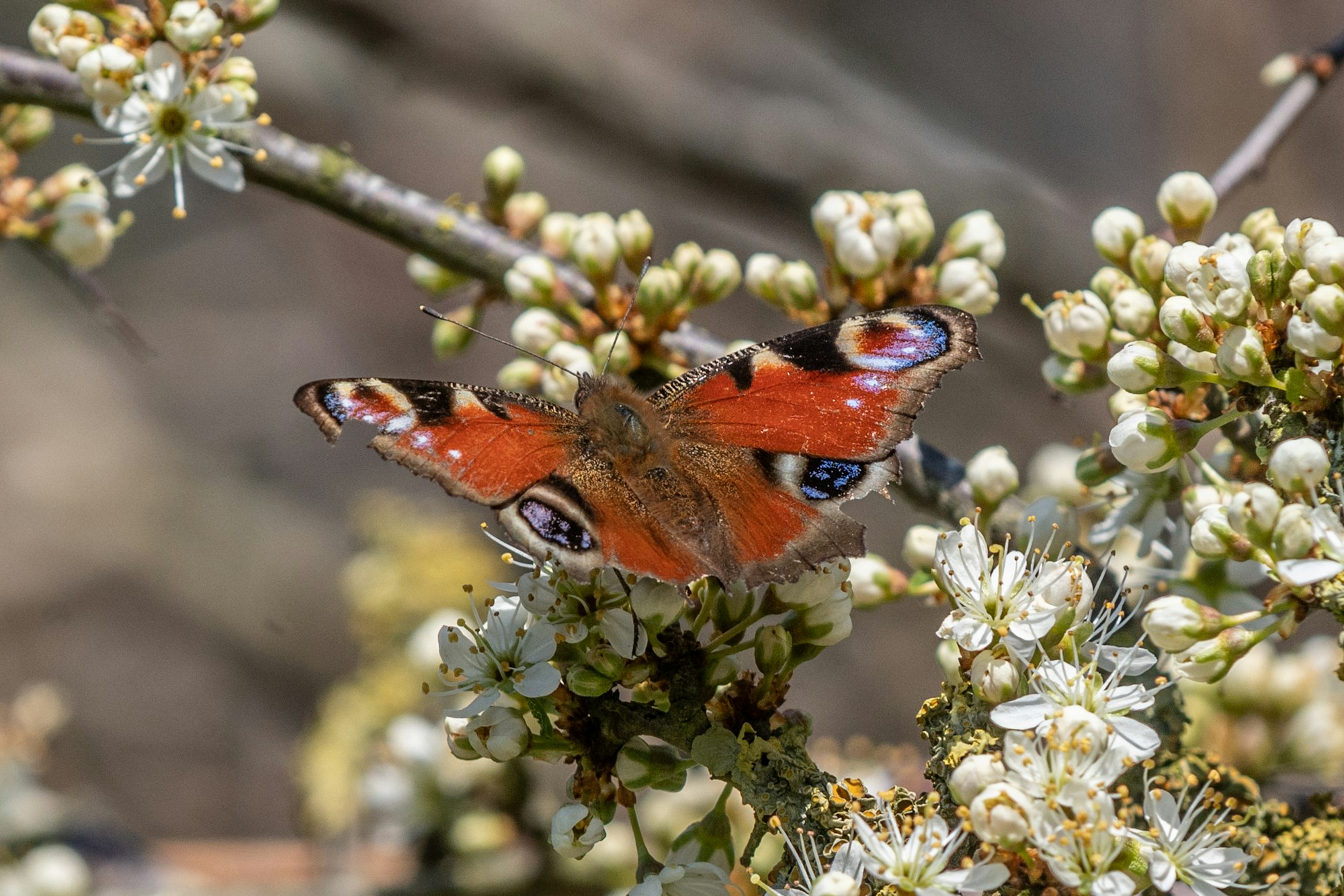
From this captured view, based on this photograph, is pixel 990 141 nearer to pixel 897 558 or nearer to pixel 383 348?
pixel 897 558

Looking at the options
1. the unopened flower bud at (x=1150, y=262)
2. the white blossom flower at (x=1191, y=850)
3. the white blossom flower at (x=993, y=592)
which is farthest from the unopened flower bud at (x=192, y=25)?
the white blossom flower at (x=1191, y=850)

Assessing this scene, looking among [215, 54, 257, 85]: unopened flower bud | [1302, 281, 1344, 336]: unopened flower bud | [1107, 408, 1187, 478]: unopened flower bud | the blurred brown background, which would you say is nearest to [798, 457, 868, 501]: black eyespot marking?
[1107, 408, 1187, 478]: unopened flower bud

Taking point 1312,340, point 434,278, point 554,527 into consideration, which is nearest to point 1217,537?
point 1312,340

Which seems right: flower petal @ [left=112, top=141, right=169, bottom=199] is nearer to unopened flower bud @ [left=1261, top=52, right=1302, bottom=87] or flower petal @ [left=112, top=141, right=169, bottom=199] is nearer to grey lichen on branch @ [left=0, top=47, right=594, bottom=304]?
grey lichen on branch @ [left=0, top=47, right=594, bottom=304]

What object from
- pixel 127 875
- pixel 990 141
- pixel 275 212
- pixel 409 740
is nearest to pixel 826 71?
pixel 990 141

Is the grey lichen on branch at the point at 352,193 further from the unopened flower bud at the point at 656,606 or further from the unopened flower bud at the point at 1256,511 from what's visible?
the unopened flower bud at the point at 1256,511

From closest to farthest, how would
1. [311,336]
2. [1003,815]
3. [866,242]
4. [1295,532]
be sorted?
[1003,815], [1295,532], [866,242], [311,336]

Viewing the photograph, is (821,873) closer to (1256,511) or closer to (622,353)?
(1256,511)
